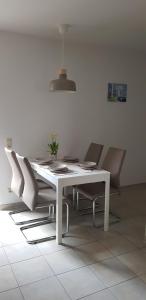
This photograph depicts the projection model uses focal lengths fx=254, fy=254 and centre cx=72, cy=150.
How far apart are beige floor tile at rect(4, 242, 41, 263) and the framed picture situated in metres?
2.73

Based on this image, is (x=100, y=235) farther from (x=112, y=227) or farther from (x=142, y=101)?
(x=142, y=101)

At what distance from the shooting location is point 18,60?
3531mm

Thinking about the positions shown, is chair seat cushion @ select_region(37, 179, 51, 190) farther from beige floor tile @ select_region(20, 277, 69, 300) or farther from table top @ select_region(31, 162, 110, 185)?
beige floor tile @ select_region(20, 277, 69, 300)

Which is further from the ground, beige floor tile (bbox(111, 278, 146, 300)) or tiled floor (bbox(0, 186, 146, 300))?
tiled floor (bbox(0, 186, 146, 300))

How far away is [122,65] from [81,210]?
2510 millimetres

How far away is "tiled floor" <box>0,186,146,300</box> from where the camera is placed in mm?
1973

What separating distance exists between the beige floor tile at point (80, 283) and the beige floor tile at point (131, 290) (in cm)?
13

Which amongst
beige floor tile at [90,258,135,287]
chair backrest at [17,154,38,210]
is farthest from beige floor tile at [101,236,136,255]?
chair backrest at [17,154,38,210]

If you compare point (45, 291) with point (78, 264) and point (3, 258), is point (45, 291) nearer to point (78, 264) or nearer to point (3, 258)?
point (78, 264)

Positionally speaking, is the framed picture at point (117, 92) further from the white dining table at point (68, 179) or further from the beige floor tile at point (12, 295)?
the beige floor tile at point (12, 295)

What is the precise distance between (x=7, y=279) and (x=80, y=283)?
1.99ft

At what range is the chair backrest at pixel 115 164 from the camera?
3.22 metres

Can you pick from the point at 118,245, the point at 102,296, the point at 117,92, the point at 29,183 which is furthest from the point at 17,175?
the point at 117,92

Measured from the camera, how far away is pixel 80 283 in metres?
2.07
